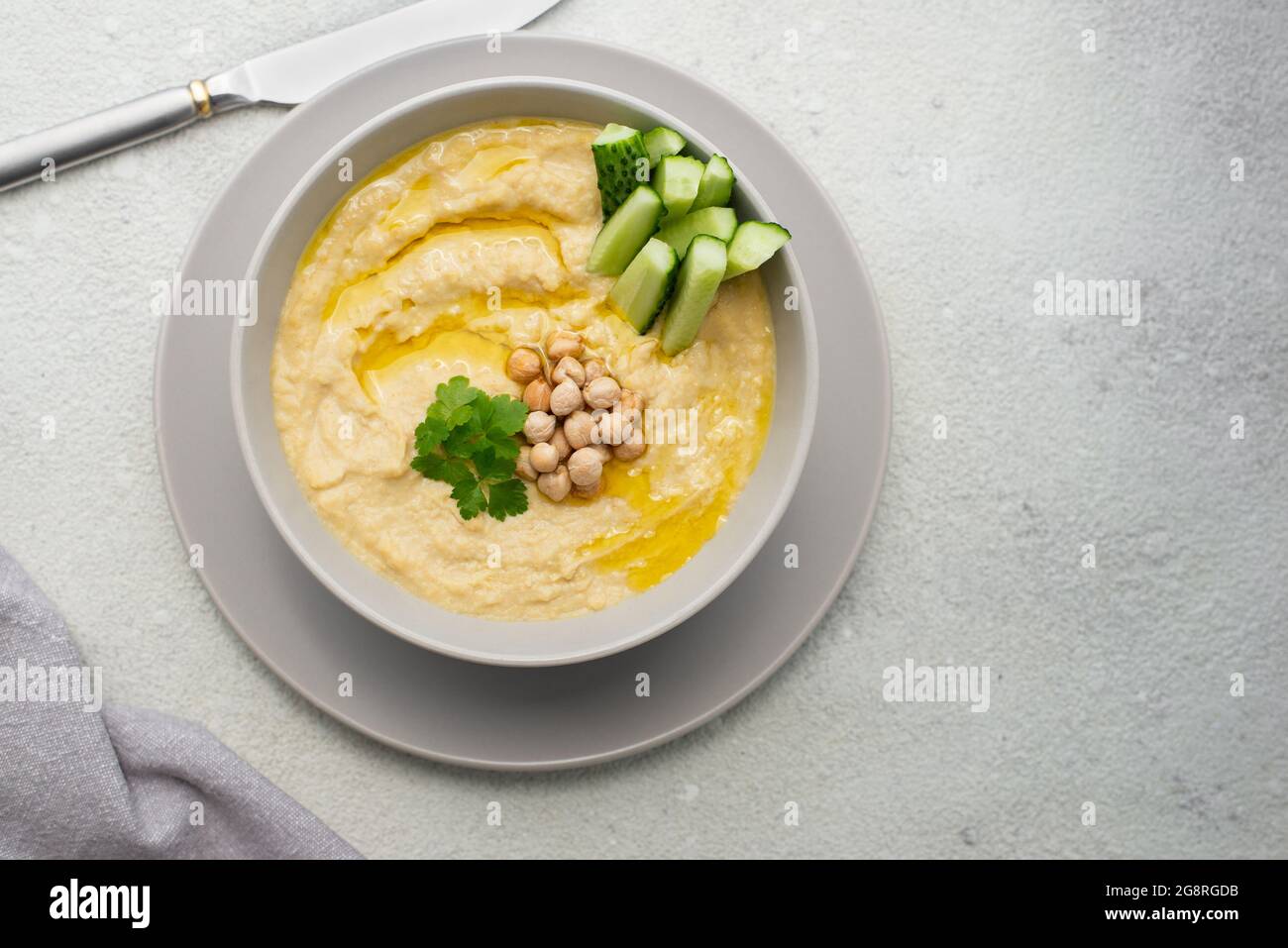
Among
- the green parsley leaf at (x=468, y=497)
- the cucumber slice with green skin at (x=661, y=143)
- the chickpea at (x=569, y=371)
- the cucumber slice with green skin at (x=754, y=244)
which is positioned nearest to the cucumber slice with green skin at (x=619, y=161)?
the cucumber slice with green skin at (x=661, y=143)

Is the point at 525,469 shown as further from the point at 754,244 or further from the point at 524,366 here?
the point at 754,244

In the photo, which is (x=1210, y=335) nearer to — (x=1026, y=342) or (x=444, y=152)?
(x=1026, y=342)

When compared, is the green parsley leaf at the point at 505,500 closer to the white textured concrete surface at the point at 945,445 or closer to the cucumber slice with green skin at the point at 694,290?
the cucumber slice with green skin at the point at 694,290

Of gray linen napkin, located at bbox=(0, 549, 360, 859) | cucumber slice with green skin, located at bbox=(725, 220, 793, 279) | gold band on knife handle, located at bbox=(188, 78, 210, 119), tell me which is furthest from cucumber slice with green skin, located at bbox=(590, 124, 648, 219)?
gray linen napkin, located at bbox=(0, 549, 360, 859)

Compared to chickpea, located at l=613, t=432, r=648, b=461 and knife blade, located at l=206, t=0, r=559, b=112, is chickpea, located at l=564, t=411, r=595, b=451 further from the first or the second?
knife blade, located at l=206, t=0, r=559, b=112

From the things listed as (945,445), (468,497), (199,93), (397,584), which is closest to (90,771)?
(397,584)
